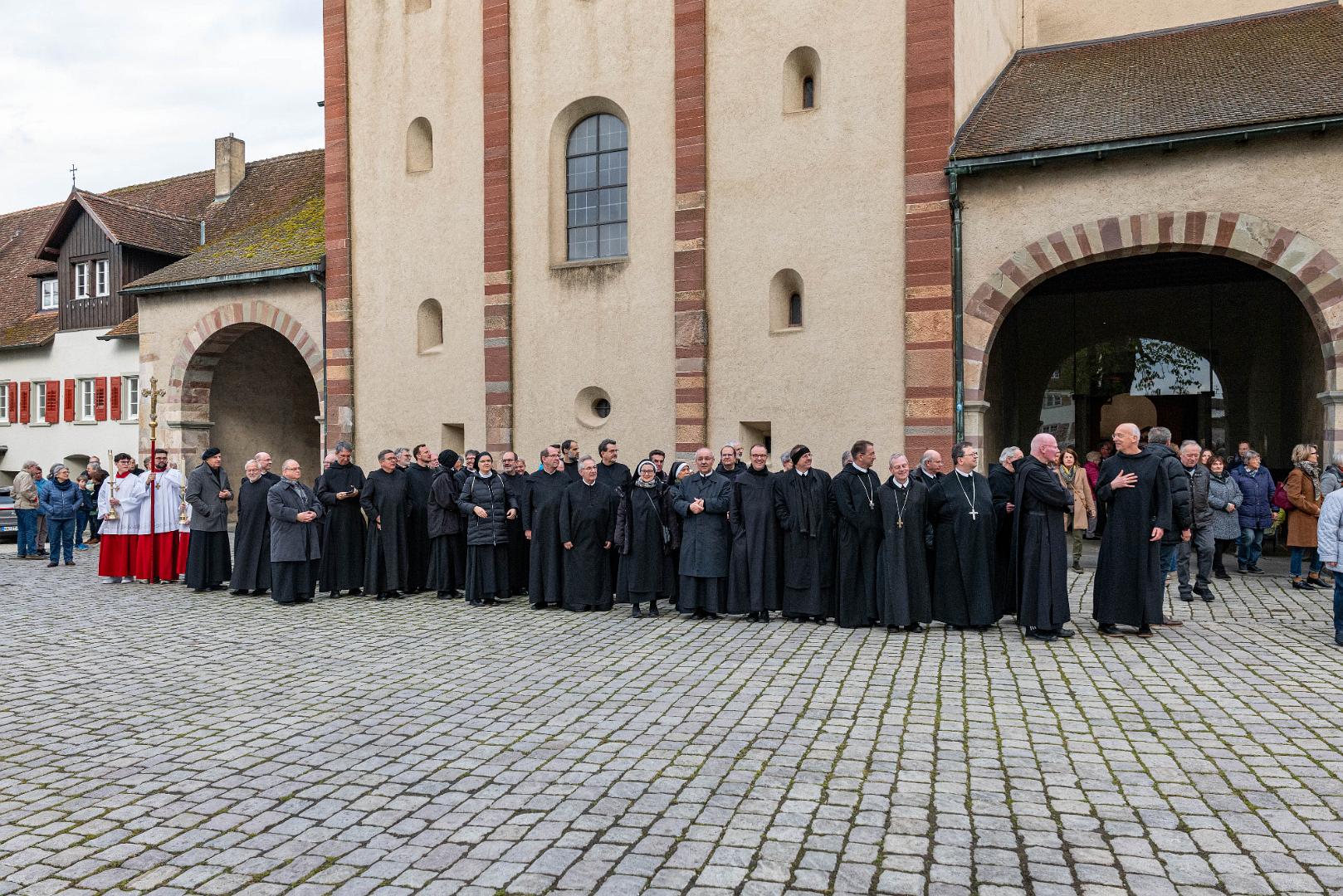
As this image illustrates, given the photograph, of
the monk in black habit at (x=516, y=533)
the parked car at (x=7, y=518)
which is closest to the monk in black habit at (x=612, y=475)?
the monk in black habit at (x=516, y=533)

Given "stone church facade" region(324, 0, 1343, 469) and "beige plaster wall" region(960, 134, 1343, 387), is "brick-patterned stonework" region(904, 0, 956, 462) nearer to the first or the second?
"stone church facade" region(324, 0, 1343, 469)

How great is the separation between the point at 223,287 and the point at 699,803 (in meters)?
18.8

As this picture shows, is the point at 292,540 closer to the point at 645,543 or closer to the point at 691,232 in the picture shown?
the point at 645,543

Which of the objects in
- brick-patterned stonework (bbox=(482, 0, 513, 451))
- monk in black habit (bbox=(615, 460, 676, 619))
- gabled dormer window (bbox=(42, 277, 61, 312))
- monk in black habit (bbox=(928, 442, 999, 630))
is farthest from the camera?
gabled dormer window (bbox=(42, 277, 61, 312))

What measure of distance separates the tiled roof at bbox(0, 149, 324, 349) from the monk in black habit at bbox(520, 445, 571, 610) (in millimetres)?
10177

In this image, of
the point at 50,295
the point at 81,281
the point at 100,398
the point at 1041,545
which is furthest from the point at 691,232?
the point at 50,295

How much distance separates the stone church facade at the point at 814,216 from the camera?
44.8ft

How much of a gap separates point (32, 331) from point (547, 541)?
24232 millimetres

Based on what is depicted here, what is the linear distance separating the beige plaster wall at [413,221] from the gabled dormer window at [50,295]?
15.7 metres

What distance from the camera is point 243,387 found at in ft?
74.6

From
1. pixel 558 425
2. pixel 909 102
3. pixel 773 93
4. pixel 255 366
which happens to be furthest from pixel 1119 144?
pixel 255 366

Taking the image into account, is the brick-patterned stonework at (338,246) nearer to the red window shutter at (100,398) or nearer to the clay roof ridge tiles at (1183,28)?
the red window shutter at (100,398)

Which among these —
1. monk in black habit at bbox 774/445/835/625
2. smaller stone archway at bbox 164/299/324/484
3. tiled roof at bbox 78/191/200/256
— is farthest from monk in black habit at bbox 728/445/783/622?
tiled roof at bbox 78/191/200/256

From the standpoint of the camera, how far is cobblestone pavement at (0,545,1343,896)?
13.1ft
